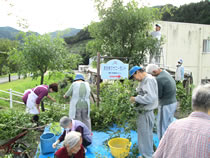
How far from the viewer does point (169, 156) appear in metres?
1.52

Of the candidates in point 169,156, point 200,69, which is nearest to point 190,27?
point 200,69

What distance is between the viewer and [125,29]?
24.5 feet

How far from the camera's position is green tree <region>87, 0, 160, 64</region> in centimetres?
718

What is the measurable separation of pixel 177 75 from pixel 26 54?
7051 millimetres

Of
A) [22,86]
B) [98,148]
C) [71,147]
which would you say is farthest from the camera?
[22,86]

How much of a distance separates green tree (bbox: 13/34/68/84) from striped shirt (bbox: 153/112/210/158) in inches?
189

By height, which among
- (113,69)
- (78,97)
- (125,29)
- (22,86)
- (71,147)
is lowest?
(22,86)

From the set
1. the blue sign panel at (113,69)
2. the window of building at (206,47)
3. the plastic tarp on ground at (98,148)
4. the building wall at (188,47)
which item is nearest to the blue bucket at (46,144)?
the plastic tarp on ground at (98,148)

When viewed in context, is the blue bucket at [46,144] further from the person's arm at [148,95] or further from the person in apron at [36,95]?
the person's arm at [148,95]

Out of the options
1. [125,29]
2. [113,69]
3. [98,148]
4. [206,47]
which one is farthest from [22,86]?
[206,47]

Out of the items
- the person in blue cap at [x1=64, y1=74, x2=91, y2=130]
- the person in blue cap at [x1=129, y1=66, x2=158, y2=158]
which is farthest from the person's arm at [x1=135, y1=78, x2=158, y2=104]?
the person in blue cap at [x1=64, y1=74, x2=91, y2=130]

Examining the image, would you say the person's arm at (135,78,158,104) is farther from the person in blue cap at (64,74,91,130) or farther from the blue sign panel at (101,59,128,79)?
the blue sign panel at (101,59,128,79)

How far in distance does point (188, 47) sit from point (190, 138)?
16101 mm

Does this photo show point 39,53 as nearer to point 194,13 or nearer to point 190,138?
point 190,138
